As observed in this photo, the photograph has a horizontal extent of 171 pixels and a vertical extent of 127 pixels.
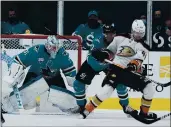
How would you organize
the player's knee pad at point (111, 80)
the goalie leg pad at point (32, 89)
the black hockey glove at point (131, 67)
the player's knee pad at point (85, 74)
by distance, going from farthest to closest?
the goalie leg pad at point (32, 89)
the player's knee pad at point (85, 74)
the player's knee pad at point (111, 80)
the black hockey glove at point (131, 67)

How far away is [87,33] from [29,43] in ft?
1.89

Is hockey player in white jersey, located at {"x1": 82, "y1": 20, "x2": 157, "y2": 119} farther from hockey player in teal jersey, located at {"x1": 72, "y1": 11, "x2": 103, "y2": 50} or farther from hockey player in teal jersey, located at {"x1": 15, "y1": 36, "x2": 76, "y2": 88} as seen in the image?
hockey player in teal jersey, located at {"x1": 72, "y1": 11, "x2": 103, "y2": 50}

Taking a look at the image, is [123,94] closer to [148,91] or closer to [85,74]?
[85,74]

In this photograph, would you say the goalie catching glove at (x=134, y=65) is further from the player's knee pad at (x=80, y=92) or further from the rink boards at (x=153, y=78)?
the rink boards at (x=153, y=78)

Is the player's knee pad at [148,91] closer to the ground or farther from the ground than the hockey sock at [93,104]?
farther from the ground

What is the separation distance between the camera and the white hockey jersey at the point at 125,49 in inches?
216

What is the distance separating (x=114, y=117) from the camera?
18.8ft

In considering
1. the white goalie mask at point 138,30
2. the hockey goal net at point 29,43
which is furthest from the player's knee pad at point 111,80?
the hockey goal net at point 29,43

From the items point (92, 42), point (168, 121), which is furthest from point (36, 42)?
point (168, 121)

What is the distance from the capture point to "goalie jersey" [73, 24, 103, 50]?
643 centimetres

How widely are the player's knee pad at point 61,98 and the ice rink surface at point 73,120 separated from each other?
146 millimetres

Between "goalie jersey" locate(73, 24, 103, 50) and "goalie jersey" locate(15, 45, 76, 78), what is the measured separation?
0.49 meters

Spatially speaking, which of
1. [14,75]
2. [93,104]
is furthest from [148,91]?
[14,75]

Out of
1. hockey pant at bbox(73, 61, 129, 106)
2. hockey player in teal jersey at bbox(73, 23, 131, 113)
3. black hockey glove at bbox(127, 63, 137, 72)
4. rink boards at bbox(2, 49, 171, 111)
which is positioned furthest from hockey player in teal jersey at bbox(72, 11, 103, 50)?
black hockey glove at bbox(127, 63, 137, 72)
